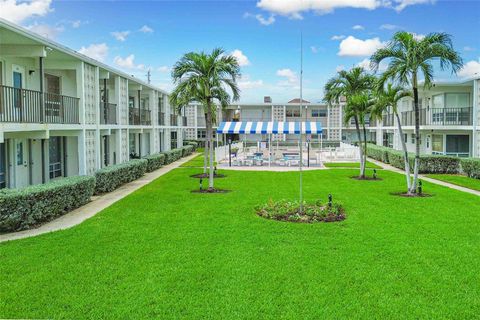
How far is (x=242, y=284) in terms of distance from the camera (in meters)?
7.79

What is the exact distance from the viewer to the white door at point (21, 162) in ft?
58.6

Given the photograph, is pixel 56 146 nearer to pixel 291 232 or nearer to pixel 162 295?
pixel 291 232

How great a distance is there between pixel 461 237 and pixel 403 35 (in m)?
9.11

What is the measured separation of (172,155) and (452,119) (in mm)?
20300

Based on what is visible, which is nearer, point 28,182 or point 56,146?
point 28,182

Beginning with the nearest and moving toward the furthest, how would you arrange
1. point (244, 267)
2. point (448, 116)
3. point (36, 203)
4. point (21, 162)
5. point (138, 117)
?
point (244, 267) → point (36, 203) → point (21, 162) → point (448, 116) → point (138, 117)

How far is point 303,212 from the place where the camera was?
13.6 m

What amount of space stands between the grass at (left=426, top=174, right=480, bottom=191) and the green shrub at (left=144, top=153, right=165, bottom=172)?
53.3ft

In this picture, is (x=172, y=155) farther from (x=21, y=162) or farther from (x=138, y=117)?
(x=21, y=162)

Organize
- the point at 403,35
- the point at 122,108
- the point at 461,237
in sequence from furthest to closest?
1. the point at 122,108
2. the point at 403,35
3. the point at 461,237

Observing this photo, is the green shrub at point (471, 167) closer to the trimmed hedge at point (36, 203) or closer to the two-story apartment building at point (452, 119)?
the two-story apartment building at point (452, 119)

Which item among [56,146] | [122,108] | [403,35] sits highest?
[403,35]

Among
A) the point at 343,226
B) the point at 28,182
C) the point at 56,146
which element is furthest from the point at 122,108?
the point at 343,226

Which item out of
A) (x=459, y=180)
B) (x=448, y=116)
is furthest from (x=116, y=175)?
(x=448, y=116)
